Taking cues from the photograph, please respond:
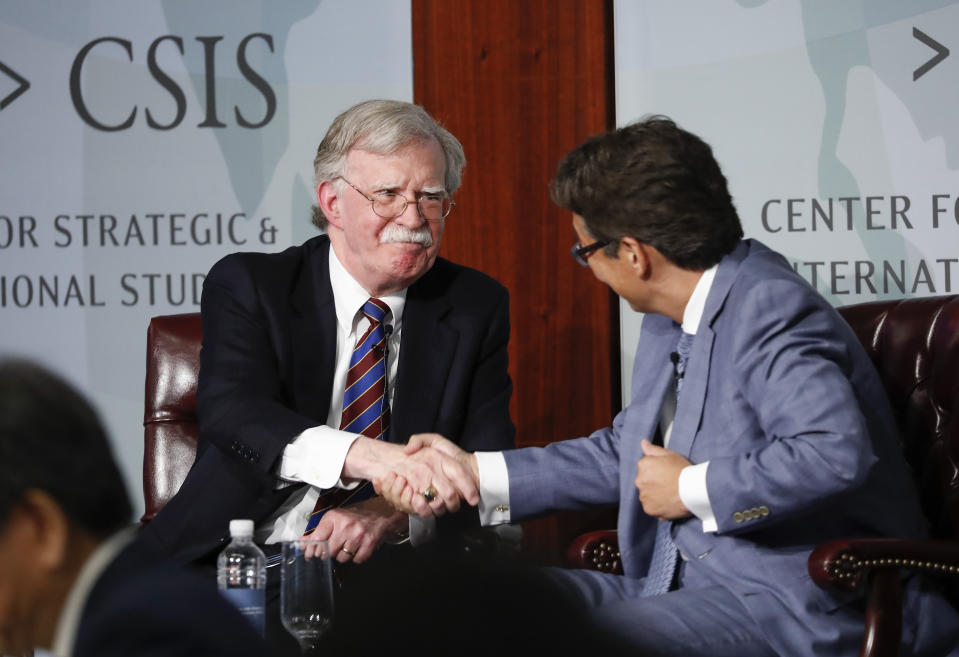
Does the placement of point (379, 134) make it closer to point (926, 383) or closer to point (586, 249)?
point (586, 249)

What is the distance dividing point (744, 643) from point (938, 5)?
244 centimetres

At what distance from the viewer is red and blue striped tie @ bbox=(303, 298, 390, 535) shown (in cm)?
272

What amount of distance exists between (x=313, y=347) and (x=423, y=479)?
51cm

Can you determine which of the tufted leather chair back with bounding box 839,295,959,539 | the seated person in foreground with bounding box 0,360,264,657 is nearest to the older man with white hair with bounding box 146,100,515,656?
the tufted leather chair back with bounding box 839,295,959,539

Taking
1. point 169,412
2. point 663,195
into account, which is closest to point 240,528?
point 663,195

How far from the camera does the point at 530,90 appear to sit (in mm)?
3713

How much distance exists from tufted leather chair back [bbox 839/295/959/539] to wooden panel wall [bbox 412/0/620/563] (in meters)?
1.19

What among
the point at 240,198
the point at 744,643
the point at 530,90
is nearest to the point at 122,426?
the point at 240,198

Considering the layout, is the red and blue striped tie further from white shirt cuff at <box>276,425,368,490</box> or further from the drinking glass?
the drinking glass

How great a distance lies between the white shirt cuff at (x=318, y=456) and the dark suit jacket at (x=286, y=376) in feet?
0.11

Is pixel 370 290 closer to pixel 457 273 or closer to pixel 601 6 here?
pixel 457 273

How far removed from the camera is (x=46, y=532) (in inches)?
33.7

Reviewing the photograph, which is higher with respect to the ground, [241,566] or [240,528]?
[240,528]

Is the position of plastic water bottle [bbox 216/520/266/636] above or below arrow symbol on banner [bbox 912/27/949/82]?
below
